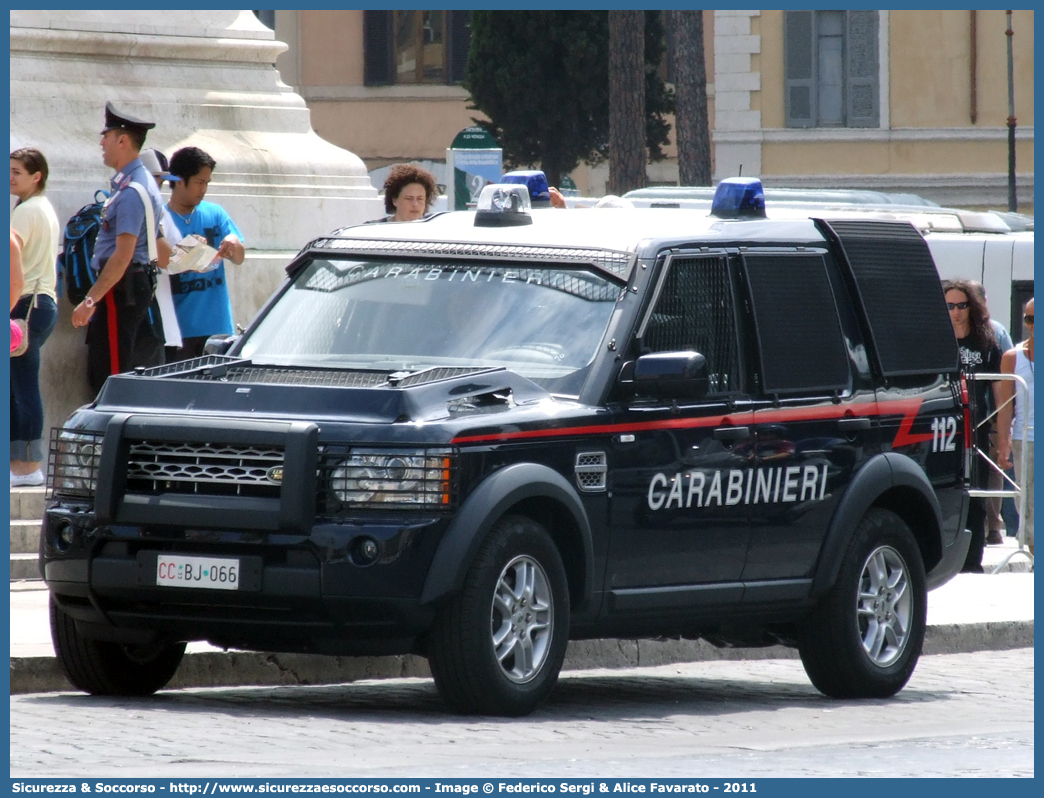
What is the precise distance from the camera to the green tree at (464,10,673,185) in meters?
47.3

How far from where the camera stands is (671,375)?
335 inches

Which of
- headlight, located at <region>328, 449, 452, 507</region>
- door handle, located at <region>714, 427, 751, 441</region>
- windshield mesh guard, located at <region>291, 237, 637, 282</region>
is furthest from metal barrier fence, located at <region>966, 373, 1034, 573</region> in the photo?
headlight, located at <region>328, 449, 452, 507</region>

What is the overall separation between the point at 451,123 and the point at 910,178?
12217 mm

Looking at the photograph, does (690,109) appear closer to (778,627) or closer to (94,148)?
(94,148)

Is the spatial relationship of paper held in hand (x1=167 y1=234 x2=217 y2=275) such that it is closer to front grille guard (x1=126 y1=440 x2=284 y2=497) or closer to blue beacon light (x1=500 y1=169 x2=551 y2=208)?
blue beacon light (x1=500 y1=169 x2=551 y2=208)

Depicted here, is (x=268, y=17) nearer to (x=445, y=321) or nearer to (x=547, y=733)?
(x=445, y=321)

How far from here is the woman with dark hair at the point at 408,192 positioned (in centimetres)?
1283

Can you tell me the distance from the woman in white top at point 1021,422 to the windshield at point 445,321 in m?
7.06

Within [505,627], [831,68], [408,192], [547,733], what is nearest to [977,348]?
[408,192]

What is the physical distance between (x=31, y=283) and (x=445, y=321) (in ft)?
11.9

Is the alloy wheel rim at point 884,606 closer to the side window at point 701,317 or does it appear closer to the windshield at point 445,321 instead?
the side window at point 701,317

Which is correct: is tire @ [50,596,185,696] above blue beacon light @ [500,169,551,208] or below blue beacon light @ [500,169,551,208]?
below

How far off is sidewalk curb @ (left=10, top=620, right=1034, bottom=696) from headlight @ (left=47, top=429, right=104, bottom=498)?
0.88 m

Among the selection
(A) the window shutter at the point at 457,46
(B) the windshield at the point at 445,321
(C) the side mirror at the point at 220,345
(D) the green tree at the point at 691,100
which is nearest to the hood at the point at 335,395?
(B) the windshield at the point at 445,321
